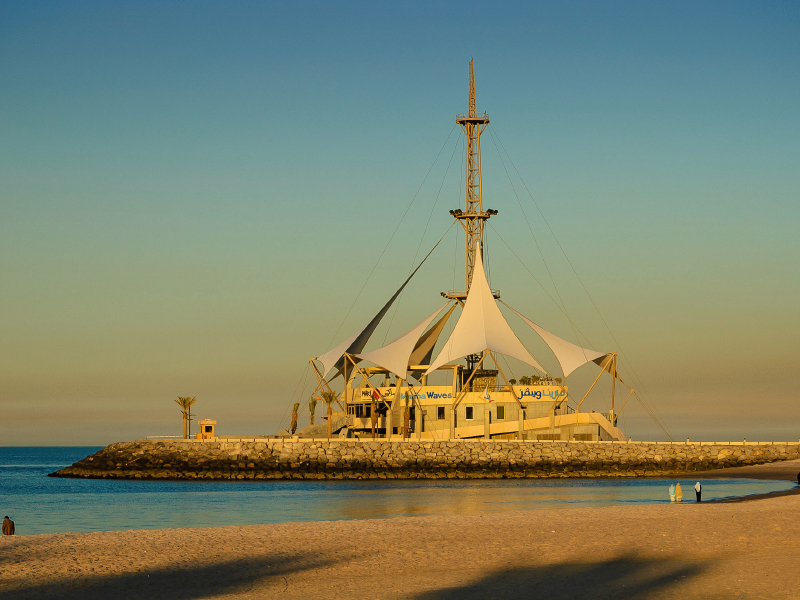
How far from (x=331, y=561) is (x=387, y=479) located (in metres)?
35.7

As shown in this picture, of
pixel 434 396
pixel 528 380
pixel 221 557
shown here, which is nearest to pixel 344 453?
pixel 434 396

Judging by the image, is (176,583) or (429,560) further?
(429,560)

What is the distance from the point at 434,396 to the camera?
63.1m

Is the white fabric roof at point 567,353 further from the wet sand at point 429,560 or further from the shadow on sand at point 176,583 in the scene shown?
Answer: the shadow on sand at point 176,583

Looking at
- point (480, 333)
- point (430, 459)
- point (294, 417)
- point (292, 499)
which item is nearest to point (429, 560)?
point (292, 499)

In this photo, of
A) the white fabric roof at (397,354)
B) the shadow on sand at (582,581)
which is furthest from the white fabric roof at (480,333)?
the shadow on sand at (582,581)

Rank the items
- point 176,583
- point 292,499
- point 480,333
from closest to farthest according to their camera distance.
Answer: point 176,583 → point 292,499 → point 480,333

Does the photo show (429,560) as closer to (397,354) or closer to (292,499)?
(292,499)

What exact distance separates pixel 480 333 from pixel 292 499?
968 inches

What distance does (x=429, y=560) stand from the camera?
778 inches

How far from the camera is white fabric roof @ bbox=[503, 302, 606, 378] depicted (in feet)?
208

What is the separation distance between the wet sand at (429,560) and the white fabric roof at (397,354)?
36.0 metres

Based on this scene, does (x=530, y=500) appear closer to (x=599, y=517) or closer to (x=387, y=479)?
(x=599, y=517)

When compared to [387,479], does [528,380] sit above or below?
above
